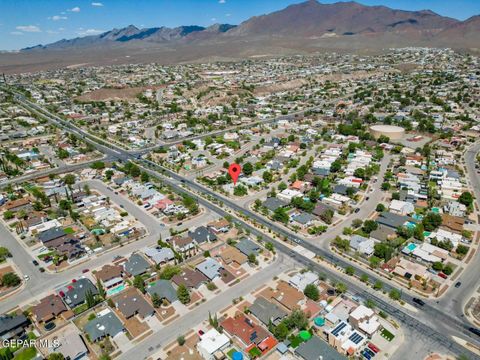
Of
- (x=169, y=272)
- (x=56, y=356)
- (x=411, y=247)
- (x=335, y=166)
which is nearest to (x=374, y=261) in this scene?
(x=411, y=247)

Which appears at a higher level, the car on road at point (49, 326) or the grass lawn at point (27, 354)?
the grass lawn at point (27, 354)

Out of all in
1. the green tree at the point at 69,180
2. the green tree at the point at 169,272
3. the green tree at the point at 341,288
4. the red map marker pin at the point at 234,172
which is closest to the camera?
the green tree at the point at 341,288

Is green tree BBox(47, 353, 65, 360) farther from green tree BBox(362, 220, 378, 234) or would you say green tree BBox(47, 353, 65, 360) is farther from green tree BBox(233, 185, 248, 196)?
green tree BBox(362, 220, 378, 234)

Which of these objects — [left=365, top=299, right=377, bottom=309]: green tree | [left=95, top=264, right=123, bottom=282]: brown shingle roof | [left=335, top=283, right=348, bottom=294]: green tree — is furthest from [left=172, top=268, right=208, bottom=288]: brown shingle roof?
[left=365, top=299, right=377, bottom=309]: green tree

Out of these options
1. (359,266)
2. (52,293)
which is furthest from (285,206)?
(52,293)

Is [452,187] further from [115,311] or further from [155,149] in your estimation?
[155,149]

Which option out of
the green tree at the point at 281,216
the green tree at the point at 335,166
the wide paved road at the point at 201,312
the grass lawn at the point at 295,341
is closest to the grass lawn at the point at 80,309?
the wide paved road at the point at 201,312

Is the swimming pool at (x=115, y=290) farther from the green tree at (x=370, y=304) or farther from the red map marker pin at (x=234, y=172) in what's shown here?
the red map marker pin at (x=234, y=172)
